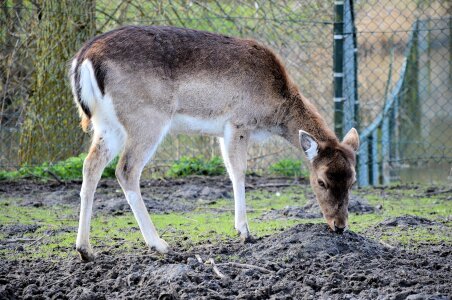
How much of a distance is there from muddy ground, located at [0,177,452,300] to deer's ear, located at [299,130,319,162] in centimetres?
65

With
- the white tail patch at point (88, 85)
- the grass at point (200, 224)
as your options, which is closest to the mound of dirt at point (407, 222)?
the grass at point (200, 224)

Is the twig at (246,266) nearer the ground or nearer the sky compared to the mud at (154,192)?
nearer the sky

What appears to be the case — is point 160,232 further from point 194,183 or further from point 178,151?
point 178,151

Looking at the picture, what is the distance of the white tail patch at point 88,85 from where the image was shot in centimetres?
598

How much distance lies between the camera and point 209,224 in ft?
24.6

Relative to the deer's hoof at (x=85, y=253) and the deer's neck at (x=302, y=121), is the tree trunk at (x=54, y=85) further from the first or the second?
the deer's hoof at (x=85, y=253)

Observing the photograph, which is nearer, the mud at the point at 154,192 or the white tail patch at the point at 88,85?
the white tail patch at the point at 88,85

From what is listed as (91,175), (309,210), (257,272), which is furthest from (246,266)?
(309,210)

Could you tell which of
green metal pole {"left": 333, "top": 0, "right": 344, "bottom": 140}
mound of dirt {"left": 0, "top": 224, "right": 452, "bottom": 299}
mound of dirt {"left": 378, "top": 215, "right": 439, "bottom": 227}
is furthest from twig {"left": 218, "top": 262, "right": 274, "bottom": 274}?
green metal pole {"left": 333, "top": 0, "right": 344, "bottom": 140}

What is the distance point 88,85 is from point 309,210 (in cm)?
314

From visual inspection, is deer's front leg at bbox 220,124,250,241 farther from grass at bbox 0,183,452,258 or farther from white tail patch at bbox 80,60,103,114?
white tail patch at bbox 80,60,103,114

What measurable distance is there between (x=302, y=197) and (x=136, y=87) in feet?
12.7

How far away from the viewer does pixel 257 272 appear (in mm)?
5129

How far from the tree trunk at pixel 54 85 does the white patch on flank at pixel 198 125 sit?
14.9 feet
